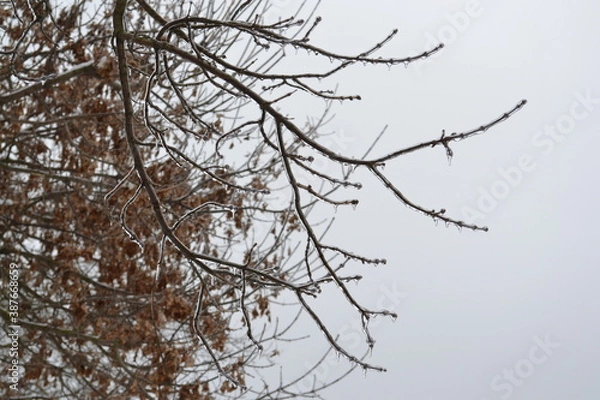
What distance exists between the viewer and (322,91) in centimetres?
320

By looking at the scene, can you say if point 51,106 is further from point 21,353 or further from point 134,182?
point 21,353

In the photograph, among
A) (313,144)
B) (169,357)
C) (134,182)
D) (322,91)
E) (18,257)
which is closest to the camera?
(313,144)

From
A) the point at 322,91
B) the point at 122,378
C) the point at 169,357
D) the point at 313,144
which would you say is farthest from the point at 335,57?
the point at 122,378

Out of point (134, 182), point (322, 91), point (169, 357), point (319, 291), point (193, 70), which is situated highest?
point (193, 70)

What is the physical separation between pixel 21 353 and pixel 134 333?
112cm

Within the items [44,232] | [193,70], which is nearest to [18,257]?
Result: [44,232]

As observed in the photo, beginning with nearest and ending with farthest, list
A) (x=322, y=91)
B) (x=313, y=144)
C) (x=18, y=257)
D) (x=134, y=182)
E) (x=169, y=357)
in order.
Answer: (x=313, y=144)
(x=322, y=91)
(x=169, y=357)
(x=134, y=182)
(x=18, y=257)

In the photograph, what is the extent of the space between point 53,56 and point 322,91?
14.4 feet

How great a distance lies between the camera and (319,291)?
301 cm

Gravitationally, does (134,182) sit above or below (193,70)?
below

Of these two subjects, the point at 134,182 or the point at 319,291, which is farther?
the point at 134,182

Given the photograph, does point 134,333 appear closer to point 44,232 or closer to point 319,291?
point 44,232

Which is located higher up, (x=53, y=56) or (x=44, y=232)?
(x=53, y=56)

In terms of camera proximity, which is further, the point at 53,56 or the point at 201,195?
the point at 201,195
